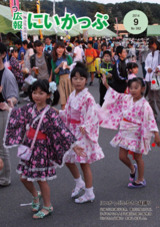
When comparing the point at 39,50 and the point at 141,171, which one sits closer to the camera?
the point at 141,171

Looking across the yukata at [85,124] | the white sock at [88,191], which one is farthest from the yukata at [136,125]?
the white sock at [88,191]

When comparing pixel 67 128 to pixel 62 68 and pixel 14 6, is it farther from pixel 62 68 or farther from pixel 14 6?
pixel 14 6

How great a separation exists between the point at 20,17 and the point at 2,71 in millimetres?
12291

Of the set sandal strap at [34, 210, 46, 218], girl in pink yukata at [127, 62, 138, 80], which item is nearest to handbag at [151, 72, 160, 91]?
girl in pink yukata at [127, 62, 138, 80]

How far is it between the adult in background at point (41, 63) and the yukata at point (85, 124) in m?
4.32

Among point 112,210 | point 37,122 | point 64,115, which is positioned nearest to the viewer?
point 37,122

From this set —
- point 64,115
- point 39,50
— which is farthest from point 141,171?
point 39,50

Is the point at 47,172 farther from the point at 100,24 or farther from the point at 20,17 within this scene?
the point at 100,24

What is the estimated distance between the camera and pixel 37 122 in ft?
10.5

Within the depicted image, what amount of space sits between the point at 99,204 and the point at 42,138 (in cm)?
105

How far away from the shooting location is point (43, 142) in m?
3.22

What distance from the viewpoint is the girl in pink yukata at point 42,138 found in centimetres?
320

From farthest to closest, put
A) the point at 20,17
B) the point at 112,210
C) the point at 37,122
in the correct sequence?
the point at 20,17 → the point at 112,210 → the point at 37,122

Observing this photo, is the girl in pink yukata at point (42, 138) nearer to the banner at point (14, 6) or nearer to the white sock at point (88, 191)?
the white sock at point (88, 191)
